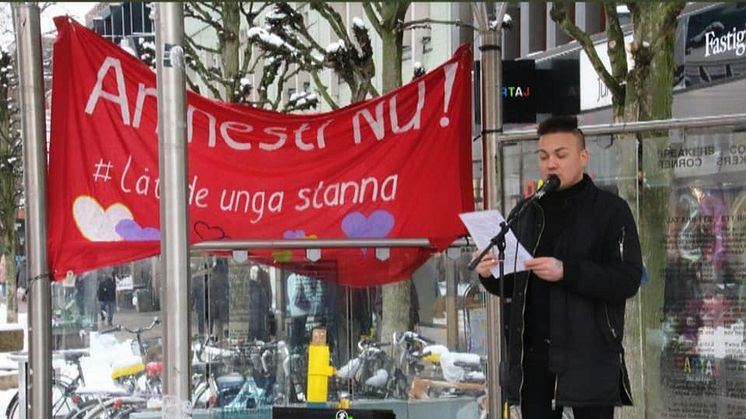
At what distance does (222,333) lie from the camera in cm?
565

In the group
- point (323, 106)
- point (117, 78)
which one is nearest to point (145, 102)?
point (117, 78)

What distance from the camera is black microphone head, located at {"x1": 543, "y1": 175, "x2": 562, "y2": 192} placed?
3.87 metres

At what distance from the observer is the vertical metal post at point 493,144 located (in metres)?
5.20

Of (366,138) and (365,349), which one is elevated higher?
(366,138)

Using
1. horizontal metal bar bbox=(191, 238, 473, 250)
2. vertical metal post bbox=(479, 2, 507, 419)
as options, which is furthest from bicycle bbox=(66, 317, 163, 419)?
vertical metal post bbox=(479, 2, 507, 419)

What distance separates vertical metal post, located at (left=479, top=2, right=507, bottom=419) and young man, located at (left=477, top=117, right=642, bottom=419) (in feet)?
3.77

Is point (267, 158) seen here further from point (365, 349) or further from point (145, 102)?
point (365, 349)

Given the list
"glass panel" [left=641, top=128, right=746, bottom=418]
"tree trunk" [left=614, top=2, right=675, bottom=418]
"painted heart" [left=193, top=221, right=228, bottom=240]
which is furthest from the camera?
"painted heart" [left=193, top=221, right=228, bottom=240]

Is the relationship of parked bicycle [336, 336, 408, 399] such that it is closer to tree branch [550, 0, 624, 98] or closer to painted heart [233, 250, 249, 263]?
painted heart [233, 250, 249, 263]

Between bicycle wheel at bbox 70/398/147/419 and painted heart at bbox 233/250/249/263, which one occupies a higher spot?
painted heart at bbox 233/250/249/263

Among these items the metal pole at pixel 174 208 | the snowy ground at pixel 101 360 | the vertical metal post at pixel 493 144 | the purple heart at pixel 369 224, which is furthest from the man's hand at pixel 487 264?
the snowy ground at pixel 101 360

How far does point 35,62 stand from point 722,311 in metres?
3.41

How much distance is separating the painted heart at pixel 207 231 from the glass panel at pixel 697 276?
84.5 inches

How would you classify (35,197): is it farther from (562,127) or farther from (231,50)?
(231,50)
